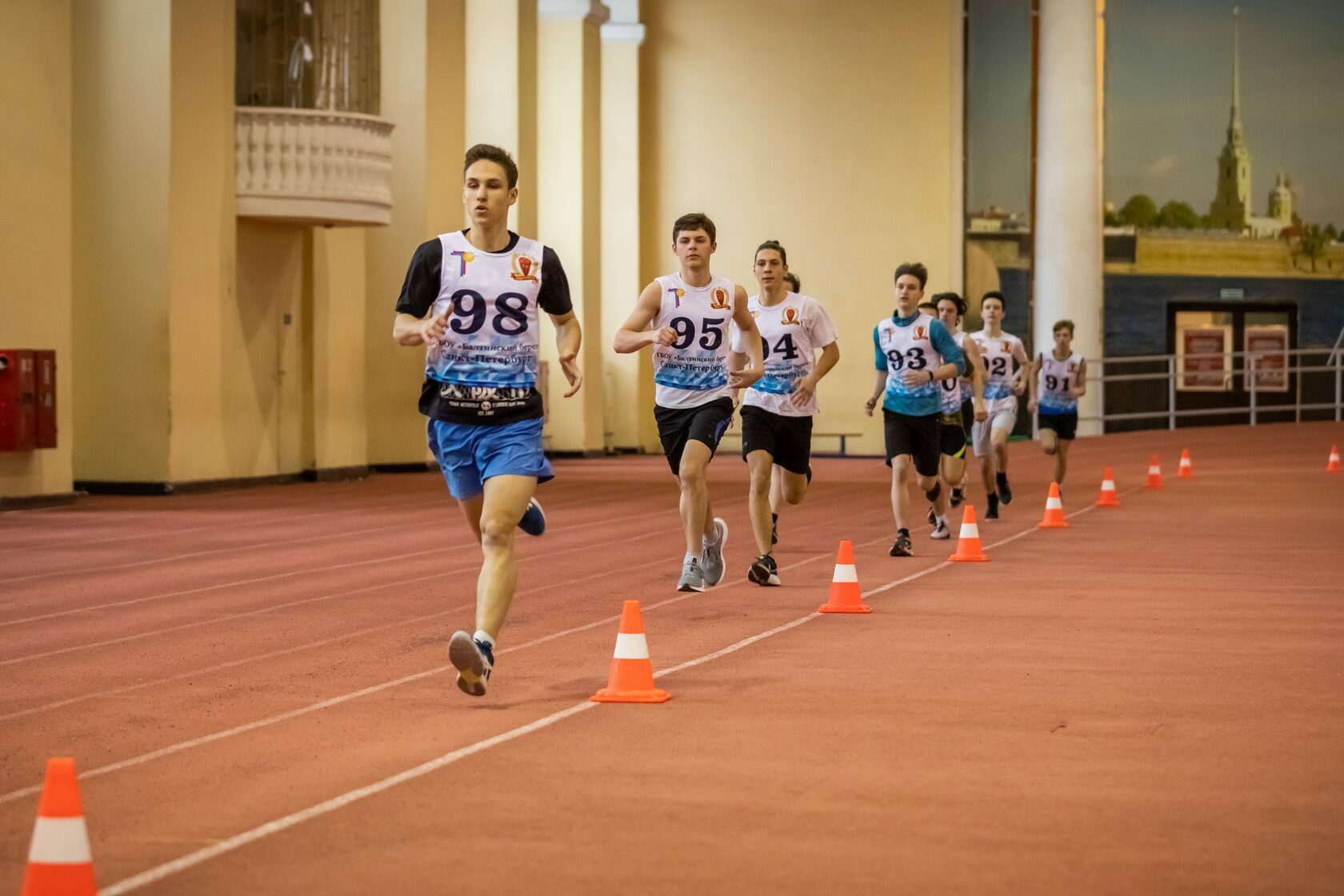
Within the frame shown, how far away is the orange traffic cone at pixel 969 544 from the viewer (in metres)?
15.7

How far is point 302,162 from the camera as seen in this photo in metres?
27.1

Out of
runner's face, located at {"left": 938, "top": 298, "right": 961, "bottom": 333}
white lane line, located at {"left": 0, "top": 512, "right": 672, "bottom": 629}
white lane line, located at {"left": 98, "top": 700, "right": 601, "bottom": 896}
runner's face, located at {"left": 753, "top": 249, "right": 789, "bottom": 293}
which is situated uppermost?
runner's face, located at {"left": 753, "top": 249, "right": 789, "bottom": 293}

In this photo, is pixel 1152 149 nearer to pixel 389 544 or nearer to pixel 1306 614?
pixel 389 544

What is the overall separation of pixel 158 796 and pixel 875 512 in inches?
651

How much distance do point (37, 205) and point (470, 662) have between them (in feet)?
54.3

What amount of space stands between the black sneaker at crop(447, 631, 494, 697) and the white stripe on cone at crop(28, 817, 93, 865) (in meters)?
3.40

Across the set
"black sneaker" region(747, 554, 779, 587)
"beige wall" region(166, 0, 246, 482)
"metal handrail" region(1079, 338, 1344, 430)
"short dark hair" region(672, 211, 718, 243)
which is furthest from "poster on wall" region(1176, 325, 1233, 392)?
"short dark hair" region(672, 211, 718, 243)

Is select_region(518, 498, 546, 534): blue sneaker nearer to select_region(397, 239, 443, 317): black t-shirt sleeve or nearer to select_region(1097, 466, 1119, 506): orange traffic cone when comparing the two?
select_region(397, 239, 443, 317): black t-shirt sleeve

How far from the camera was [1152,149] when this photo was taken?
47062mm

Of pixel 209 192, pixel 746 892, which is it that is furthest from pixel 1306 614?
pixel 209 192

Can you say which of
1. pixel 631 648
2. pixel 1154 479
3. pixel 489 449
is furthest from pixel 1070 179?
pixel 631 648

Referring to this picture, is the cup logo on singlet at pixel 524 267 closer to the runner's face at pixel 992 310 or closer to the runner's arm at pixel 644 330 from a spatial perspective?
the runner's arm at pixel 644 330

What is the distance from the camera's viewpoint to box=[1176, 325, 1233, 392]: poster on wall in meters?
45.8

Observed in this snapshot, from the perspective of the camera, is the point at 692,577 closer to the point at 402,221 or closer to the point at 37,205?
the point at 37,205
